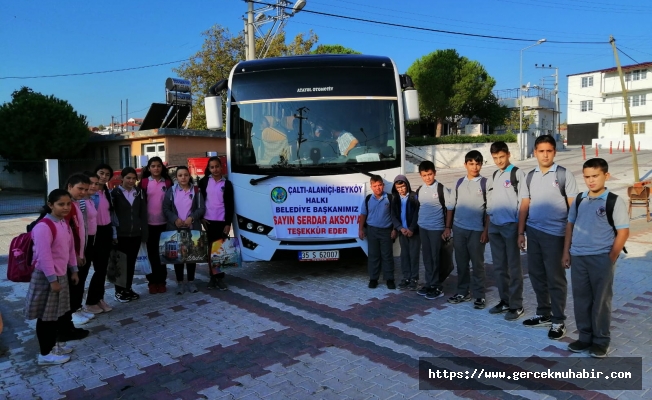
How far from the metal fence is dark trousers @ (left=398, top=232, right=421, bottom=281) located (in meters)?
14.6

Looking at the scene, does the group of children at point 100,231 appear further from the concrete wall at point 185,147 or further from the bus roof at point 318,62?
the concrete wall at point 185,147

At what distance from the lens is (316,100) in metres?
6.60

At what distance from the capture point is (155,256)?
20.8 ft

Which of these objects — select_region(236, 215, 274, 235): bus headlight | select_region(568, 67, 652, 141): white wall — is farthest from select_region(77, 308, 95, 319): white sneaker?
select_region(568, 67, 652, 141): white wall

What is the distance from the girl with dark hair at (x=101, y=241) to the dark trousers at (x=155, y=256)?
552mm

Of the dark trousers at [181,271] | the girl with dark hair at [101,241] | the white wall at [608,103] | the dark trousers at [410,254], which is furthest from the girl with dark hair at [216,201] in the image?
the white wall at [608,103]

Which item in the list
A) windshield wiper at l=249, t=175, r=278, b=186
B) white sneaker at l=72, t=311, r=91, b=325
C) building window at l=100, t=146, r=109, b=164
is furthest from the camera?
building window at l=100, t=146, r=109, b=164

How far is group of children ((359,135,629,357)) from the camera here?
4.02m

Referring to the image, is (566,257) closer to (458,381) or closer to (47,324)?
(458,381)

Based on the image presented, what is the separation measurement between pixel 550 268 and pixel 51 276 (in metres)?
4.47

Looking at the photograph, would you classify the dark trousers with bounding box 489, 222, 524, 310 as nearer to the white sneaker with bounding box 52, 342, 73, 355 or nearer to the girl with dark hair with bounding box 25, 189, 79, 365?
the girl with dark hair with bounding box 25, 189, 79, 365

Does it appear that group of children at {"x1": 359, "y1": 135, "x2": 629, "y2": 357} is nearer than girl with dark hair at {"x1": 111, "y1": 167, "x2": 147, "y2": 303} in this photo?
Yes

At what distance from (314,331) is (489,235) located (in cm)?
214


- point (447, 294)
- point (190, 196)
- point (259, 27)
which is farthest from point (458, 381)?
point (259, 27)
